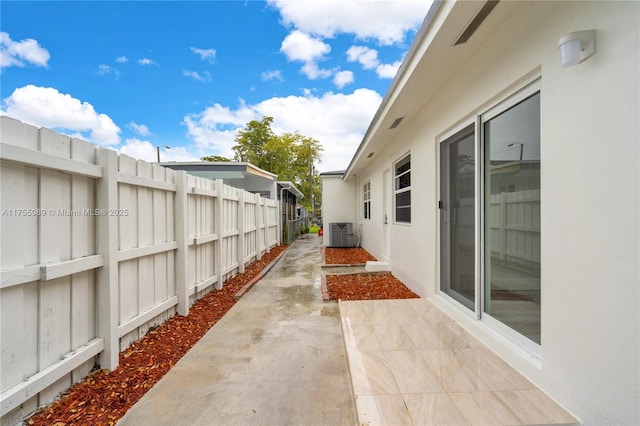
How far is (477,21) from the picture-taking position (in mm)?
2227

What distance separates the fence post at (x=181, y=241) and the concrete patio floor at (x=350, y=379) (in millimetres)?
671

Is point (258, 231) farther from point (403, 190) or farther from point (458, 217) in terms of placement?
point (458, 217)

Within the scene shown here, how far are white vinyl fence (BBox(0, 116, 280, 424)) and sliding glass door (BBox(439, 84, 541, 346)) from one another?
338 cm

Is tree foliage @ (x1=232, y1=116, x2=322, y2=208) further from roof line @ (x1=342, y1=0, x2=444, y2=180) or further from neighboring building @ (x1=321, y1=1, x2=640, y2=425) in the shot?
neighboring building @ (x1=321, y1=1, x2=640, y2=425)

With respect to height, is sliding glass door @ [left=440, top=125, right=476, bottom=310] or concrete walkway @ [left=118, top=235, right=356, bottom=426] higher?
sliding glass door @ [left=440, top=125, right=476, bottom=310]

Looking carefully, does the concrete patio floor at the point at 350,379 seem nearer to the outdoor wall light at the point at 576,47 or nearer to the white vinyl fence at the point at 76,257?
the white vinyl fence at the point at 76,257

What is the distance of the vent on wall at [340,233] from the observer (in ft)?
36.0

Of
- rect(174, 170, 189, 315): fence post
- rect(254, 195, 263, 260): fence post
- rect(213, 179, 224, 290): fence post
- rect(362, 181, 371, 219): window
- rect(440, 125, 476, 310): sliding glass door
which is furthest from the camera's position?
rect(362, 181, 371, 219): window

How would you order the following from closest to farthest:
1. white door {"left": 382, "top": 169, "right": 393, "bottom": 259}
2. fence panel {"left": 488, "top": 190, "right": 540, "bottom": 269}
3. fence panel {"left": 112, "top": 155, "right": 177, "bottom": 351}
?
fence panel {"left": 488, "top": 190, "right": 540, "bottom": 269} → fence panel {"left": 112, "top": 155, "right": 177, "bottom": 351} → white door {"left": 382, "top": 169, "right": 393, "bottom": 259}

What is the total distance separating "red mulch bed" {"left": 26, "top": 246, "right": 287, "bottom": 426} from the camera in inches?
77.8

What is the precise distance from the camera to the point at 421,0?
3.70 metres

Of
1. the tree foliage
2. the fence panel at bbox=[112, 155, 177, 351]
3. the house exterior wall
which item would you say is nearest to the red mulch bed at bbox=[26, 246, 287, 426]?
the fence panel at bbox=[112, 155, 177, 351]

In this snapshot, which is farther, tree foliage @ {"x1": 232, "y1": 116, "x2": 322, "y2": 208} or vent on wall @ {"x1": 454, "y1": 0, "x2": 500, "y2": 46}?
tree foliage @ {"x1": 232, "y1": 116, "x2": 322, "y2": 208}

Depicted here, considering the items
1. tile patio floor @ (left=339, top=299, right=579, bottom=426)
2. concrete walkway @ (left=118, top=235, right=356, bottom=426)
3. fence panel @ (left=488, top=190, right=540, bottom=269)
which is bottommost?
concrete walkway @ (left=118, top=235, right=356, bottom=426)
